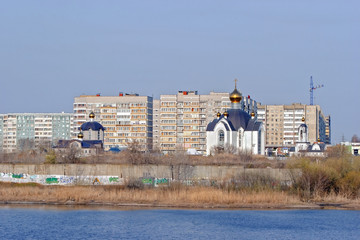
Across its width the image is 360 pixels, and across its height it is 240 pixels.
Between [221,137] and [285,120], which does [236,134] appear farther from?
[285,120]

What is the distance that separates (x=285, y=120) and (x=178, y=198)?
341 feet

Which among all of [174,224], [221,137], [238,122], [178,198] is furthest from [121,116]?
[174,224]

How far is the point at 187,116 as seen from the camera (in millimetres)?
109875

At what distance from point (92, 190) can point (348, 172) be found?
15.9 m

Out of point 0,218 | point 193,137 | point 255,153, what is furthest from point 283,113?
point 0,218

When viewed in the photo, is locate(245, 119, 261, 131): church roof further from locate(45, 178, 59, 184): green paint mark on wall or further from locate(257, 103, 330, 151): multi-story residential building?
locate(257, 103, 330, 151): multi-story residential building

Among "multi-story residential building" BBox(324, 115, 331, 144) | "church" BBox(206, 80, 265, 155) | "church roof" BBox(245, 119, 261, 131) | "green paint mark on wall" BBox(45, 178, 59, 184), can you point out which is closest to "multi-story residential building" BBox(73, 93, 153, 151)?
"church" BBox(206, 80, 265, 155)

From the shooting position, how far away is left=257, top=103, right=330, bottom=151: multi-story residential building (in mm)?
143000

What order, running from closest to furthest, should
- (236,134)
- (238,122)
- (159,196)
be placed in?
(159,196) < (236,134) < (238,122)

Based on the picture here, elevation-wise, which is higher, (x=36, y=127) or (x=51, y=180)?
(x=36, y=127)

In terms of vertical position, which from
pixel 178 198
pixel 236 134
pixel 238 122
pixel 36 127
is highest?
pixel 36 127

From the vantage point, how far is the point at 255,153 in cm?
7500

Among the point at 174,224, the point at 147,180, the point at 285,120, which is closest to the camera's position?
the point at 174,224

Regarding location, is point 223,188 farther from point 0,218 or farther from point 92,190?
point 0,218
